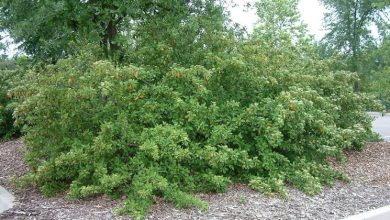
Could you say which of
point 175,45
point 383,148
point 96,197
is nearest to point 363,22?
point 383,148

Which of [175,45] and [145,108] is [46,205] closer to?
[145,108]

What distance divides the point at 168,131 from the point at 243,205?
1.12 meters

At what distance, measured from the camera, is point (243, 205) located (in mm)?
4840

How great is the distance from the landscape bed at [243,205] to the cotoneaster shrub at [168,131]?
0.12 metres

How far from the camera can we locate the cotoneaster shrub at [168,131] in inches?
195

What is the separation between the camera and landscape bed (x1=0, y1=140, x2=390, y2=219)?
453 centimetres

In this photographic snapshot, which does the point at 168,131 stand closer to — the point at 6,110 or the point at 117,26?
the point at 117,26

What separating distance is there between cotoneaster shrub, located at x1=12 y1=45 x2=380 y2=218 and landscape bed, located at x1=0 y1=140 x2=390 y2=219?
4.8 inches

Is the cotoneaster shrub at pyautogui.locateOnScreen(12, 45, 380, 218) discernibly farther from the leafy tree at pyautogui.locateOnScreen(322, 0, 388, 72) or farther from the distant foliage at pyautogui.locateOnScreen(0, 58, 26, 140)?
the leafy tree at pyautogui.locateOnScreen(322, 0, 388, 72)

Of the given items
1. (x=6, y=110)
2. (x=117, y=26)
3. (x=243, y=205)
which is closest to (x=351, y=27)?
(x=6, y=110)

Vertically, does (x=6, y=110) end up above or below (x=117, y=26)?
below

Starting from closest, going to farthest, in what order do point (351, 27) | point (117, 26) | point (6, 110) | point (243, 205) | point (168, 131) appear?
point (243, 205), point (168, 131), point (117, 26), point (6, 110), point (351, 27)

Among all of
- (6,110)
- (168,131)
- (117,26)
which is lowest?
(168,131)

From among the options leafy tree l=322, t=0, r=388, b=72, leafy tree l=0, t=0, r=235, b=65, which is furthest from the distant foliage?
leafy tree l=322, t=0, r=388, b=72
